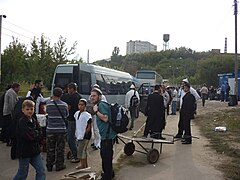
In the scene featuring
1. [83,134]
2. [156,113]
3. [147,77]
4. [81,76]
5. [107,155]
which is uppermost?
[147,77]

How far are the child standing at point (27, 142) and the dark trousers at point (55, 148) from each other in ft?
5.06

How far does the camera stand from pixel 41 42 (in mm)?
34312

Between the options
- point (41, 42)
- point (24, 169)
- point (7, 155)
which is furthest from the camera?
point (41, 42)

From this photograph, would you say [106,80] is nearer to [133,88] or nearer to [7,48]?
[133,88]

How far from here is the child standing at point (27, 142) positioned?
521 cm

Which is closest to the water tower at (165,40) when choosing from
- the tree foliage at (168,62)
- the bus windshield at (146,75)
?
the tree foliage at (168,62)

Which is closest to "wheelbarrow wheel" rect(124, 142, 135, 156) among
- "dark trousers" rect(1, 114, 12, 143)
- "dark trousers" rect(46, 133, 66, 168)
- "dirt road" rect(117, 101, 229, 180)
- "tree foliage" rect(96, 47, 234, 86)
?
"dirt road" rect(117, 101, 229, 180)

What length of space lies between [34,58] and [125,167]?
26916 millimetres

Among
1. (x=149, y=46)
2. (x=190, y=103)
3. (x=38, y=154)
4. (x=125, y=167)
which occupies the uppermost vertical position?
(x=149, y=46)

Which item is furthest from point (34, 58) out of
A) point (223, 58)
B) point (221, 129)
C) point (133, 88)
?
point (223, 58)

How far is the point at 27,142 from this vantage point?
523 centimetres

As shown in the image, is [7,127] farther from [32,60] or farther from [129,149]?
[32,60]

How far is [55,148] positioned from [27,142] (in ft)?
6.33

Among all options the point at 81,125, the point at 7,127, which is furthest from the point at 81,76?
the point at 81,125
